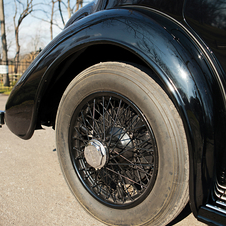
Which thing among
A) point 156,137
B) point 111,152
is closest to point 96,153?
point 111,152

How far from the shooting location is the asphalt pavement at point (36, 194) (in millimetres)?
1637

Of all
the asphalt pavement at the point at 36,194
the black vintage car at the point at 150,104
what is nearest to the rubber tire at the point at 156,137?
the black vintage car at the point at 150,104

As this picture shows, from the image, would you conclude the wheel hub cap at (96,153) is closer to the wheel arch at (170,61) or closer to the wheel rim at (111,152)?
the wheel rim at (111,152)

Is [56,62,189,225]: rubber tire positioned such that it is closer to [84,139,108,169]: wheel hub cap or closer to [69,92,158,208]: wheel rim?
[69,92,158,208]: wheel rim

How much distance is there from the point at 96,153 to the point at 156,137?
1.61 feet


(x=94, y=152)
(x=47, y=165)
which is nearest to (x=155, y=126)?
(x=94, y=152)

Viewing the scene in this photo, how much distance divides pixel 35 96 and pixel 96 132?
23.5 inches

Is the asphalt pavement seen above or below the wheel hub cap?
below

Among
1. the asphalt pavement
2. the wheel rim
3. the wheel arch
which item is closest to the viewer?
the wheel arch

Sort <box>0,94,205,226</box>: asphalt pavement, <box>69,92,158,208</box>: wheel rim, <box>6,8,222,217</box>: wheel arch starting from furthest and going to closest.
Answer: <box>0,94,205,226</box>: asphalt pavement → <box>69,92,158,208</box>: wheel rim → <box>6,8,222,217</box>: wheel arch

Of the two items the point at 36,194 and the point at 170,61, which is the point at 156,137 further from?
the point at 36,194

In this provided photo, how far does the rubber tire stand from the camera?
1.17m

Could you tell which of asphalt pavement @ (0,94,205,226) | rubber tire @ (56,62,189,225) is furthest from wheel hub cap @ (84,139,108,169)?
asphalt pavement @ (0,94,205,226)

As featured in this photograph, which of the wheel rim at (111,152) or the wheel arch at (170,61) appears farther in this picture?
the wheel rim at (111,152)
